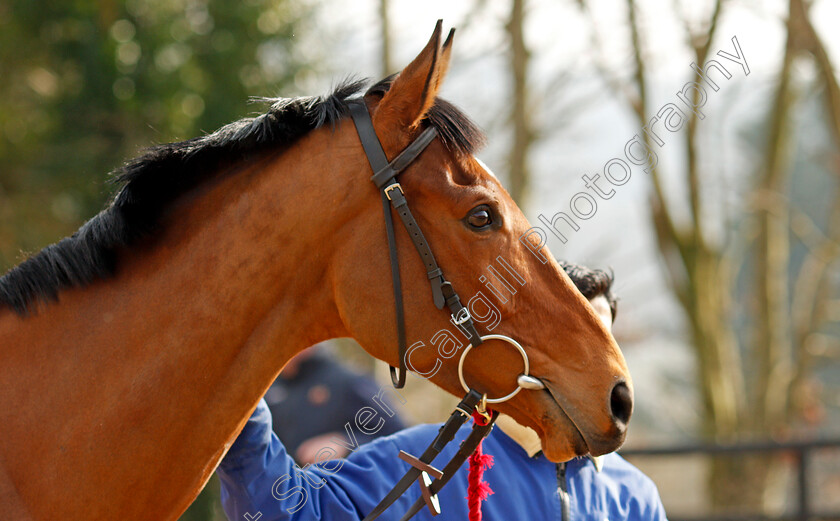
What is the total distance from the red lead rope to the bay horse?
7.7 inches

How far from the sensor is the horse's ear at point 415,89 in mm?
1670

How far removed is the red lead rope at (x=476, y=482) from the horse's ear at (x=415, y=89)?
0.79 metres

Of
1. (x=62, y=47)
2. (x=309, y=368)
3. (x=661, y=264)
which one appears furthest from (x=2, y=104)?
(x=661, y=264)

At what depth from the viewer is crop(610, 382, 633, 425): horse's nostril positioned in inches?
66.8

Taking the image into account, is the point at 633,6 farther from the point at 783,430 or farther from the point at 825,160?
the point at 783,430

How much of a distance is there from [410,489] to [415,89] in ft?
3.82

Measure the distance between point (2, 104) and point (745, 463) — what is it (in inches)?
360

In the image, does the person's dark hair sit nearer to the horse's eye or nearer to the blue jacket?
the blue jacket

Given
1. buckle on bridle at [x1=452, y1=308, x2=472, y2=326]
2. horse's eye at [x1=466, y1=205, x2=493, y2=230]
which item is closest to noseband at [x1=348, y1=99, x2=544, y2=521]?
buckle on bridle at [x1=452, y1=308, x2=472, y2=326]

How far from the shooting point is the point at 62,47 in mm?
6922

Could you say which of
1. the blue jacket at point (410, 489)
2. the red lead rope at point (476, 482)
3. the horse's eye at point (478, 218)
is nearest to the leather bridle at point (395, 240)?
the horse's eye at point (478, 218)

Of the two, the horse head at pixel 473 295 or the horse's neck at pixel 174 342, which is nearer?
the horse's neck at pixel 174 342

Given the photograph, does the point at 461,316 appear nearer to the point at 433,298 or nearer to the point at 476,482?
the point at 433,298

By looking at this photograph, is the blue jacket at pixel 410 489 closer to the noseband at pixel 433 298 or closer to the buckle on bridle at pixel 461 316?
the noseband at pixel 433 298
